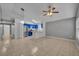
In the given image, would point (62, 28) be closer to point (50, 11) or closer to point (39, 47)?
point (50, 11)

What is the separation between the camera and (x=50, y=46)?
3.74 meters

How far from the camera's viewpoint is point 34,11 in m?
3.76

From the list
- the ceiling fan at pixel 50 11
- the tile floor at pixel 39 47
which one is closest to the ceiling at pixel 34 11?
the ceiling fan at pixel 50 11

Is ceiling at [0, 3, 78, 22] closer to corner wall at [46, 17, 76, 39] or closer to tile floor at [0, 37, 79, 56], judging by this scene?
corner wall at [46, 17, 76, 39]

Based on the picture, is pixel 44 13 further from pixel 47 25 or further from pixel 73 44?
pixel 73 44

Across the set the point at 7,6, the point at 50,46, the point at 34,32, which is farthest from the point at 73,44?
the point at 7,6

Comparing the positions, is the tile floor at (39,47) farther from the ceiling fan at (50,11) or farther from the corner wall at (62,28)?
the ceiling fan at (50,11)

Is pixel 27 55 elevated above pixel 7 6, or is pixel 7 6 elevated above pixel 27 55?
pixel 7 6

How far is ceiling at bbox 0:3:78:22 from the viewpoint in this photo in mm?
3697

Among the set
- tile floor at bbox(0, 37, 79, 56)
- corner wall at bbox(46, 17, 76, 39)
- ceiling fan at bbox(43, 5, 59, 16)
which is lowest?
tile floor at bbox(0, 37, 79, 56)

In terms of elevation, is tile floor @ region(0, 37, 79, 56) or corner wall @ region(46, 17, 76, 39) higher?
corner wall @ region(46, 17, 76, 39)

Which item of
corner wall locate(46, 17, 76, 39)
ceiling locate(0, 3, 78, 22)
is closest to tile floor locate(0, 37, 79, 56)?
corner wall locate(46, 17, 76, 39)

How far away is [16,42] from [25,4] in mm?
671

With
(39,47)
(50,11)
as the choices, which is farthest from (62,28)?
(39,47)
